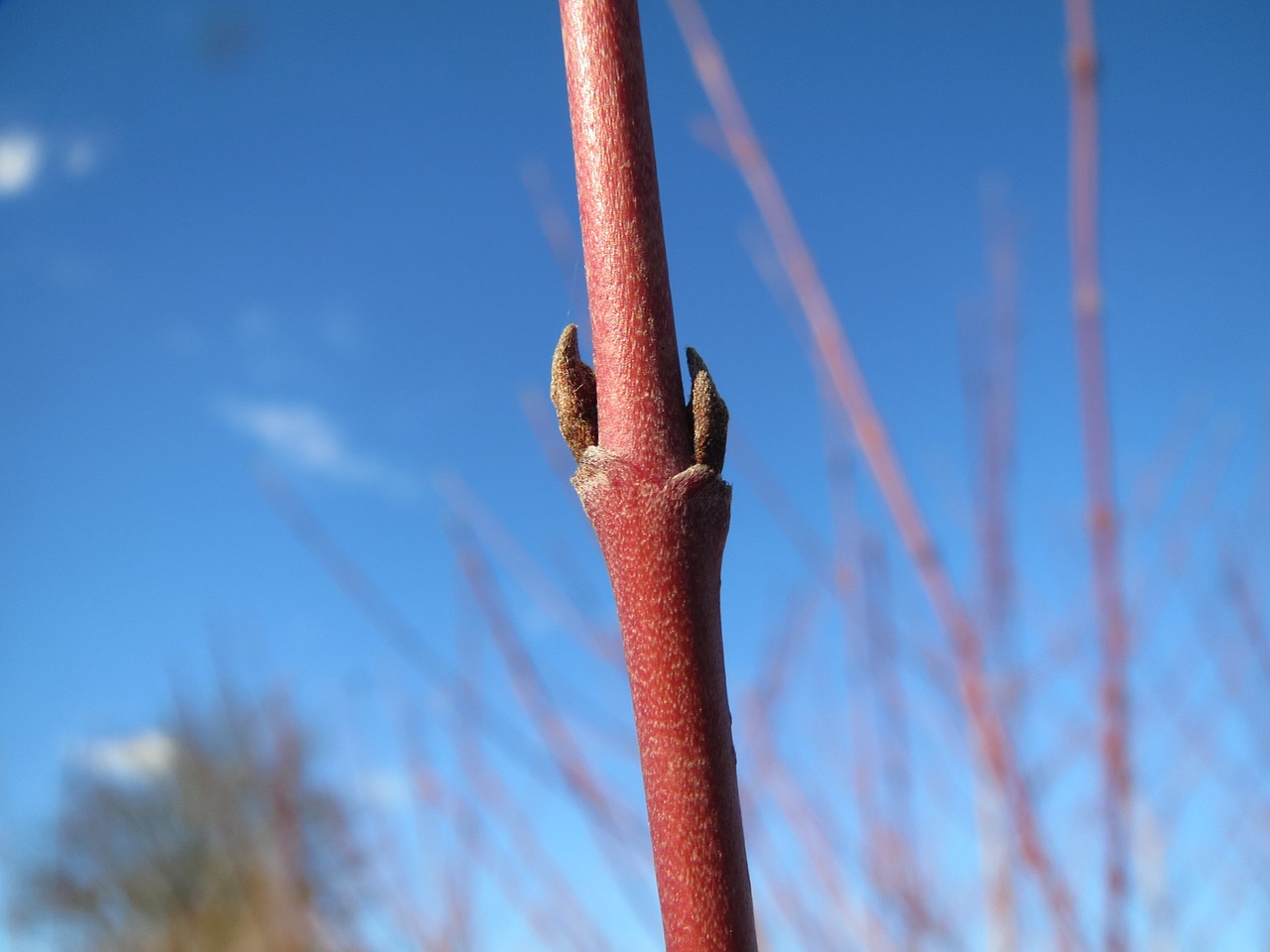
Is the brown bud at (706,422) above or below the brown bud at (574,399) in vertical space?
below

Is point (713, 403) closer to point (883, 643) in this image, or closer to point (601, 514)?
point (601, 514)

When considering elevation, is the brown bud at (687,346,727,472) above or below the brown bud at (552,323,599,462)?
below
